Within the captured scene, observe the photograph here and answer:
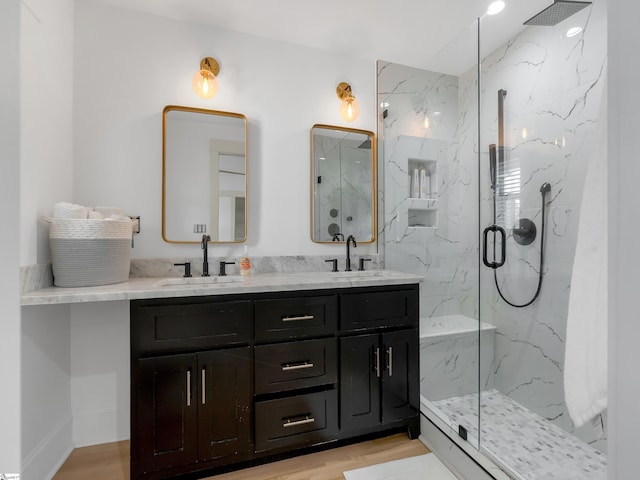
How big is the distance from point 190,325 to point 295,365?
0.57 metres

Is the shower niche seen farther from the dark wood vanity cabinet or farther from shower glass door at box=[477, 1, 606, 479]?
the dark wood vanity cabinet

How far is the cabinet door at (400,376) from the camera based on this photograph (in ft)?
5.69

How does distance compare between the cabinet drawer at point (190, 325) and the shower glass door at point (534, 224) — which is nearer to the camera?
the cabinet drawer at point (190, 325)

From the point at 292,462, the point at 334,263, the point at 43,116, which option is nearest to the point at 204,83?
the point at 43,116

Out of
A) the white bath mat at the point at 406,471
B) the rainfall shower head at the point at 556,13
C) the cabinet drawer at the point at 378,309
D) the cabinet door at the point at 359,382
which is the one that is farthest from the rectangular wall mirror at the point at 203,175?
the rainfall shower head at the point at 556,13

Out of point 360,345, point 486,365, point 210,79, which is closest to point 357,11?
point 210,79

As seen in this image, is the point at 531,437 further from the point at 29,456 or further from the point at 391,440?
the point at 29,456

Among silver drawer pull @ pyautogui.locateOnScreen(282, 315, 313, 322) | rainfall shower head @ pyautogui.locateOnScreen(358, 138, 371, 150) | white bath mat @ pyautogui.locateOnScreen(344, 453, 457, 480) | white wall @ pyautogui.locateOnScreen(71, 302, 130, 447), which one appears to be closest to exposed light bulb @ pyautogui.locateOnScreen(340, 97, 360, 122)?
rainfall shower head @ pyautogui.locateOnScreen(358, 138, 371, 150)

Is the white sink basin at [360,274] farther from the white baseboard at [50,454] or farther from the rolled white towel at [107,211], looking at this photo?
the white baseboard at [50,454]

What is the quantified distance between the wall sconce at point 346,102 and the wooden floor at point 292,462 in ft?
7.22

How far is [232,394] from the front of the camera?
4.79ft

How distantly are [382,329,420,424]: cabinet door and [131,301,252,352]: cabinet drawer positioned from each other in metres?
0.83

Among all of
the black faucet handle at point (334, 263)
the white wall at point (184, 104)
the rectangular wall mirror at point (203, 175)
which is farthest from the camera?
the black faucet handle at point (334, 263)

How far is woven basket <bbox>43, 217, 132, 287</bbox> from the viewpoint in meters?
1.41
